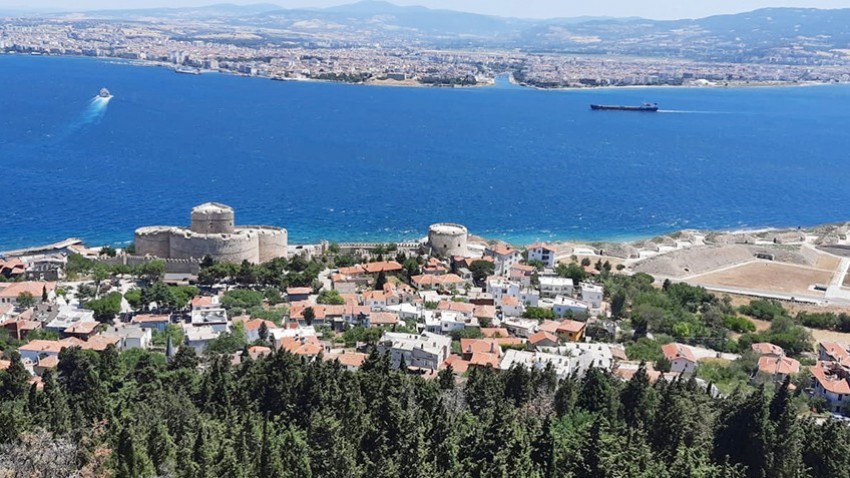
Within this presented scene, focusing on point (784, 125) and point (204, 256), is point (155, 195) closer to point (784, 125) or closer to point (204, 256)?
point (204, 256)

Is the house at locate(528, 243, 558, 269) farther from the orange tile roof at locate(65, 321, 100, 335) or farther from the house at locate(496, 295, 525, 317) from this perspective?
the orange tile roof at locate(65, 321, 100, 335)

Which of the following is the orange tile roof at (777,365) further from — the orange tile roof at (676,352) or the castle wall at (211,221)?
the castle wall at (211,221)

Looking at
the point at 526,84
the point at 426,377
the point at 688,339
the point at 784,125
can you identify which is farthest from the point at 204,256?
the point at 526,84

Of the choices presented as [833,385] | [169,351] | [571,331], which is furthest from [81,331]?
[833,385]

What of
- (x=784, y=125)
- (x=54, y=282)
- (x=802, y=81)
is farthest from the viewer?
(x=802, y=81)

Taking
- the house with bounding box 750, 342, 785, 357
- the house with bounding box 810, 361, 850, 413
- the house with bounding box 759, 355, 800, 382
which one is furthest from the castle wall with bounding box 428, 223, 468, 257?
the house with bounding box 810, 361, 850, 413

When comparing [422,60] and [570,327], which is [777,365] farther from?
[422,60]

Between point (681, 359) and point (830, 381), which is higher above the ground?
point (830, 381)

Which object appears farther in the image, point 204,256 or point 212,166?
point 212,166
